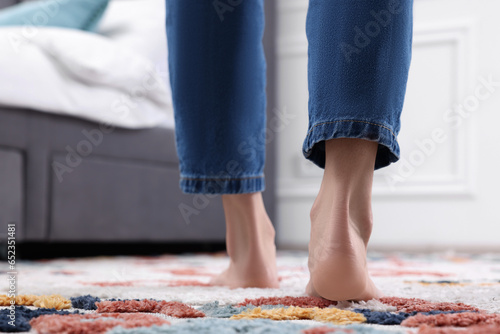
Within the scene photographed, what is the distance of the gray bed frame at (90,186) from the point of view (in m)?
1.32

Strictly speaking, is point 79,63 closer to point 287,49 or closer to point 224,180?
point 224,180

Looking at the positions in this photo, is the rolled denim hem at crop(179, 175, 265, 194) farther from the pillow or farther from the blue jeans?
the pillow

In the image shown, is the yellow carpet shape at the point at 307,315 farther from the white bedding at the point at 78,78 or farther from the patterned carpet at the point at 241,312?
→ the white bedding at the point at 78,78

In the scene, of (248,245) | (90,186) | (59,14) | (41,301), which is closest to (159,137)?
(90,186)

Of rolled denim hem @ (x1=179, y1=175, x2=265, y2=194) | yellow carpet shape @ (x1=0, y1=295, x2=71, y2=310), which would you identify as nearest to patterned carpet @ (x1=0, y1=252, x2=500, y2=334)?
yellow carpet shape @ (x1=0, y1=295, x2=71, y2=310)

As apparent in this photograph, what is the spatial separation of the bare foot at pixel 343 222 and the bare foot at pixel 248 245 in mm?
202

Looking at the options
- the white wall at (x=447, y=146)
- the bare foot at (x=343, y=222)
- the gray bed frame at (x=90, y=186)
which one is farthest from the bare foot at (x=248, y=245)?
the white wall at (x=447, y=146)

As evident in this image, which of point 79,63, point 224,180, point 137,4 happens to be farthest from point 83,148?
point 224,180

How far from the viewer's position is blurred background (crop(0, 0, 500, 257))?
4.49 ft

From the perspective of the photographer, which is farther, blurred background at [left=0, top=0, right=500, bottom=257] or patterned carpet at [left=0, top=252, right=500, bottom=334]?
blurred background at [left=0, top=0, right=500, bottom=257]

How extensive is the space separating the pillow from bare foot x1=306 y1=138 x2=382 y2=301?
4.45ft

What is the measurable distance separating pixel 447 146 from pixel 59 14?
133cm

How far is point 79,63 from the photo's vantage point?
1.40m

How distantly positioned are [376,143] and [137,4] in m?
1.52
